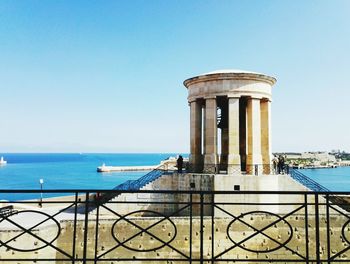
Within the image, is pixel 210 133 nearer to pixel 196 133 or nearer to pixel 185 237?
pixel 196 133

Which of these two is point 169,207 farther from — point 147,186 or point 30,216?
point 30,216

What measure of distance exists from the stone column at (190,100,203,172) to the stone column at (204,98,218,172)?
0.95m

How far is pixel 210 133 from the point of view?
724 inches

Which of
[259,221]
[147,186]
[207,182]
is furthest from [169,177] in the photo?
[259,221]

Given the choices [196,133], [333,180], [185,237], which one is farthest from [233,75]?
[333,180]

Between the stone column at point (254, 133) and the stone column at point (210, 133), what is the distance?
192 centimetres

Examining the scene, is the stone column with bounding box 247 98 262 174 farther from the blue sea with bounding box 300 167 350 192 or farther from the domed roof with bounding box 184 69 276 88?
the blue sea with bounding box 300 167 350 192

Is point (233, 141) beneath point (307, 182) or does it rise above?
above

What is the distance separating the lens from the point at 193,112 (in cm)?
1950

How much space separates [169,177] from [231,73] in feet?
21.9

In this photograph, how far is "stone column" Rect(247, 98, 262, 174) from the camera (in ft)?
59.4

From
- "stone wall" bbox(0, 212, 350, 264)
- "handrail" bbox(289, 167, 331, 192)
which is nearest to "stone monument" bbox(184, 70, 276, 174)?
"handrail" bbox(289, 167, 331, 192)

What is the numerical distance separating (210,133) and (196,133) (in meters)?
1.31

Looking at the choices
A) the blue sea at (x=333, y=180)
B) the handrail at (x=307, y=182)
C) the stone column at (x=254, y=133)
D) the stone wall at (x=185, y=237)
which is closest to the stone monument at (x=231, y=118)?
the stone column at (x=254, y=133)
